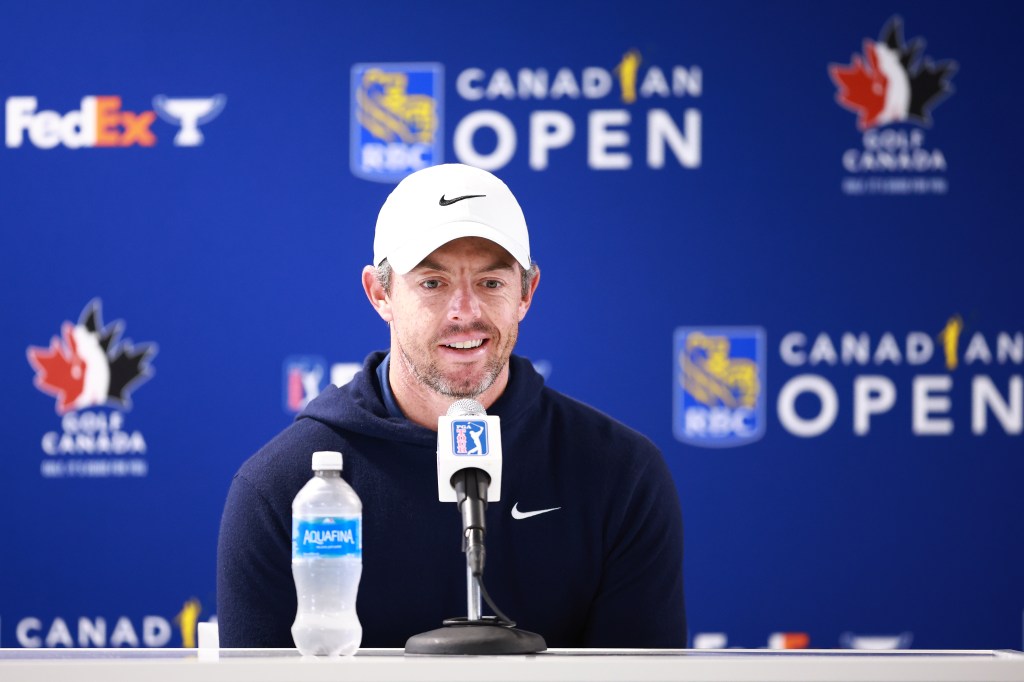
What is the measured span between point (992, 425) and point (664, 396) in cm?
89

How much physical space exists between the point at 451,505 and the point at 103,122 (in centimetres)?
205

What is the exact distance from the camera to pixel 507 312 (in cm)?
199

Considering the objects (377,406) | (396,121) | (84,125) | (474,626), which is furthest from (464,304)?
(84,125)

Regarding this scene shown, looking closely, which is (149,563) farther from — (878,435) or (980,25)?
(980,25)

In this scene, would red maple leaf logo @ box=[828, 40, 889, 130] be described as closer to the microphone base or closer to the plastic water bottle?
the plastic water bottle

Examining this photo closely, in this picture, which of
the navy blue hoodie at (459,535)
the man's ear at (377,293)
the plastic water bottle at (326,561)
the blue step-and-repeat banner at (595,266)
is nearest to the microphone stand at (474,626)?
the plastic water bottle at (326,561)

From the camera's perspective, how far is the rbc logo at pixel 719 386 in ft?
11.3

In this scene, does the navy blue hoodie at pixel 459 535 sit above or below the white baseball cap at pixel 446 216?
below

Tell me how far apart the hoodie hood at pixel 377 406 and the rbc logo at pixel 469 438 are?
1.83 ft

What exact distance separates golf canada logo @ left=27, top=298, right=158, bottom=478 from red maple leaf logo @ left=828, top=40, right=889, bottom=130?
203cm

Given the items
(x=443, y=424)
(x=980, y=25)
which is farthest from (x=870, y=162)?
(x=443, y=424)

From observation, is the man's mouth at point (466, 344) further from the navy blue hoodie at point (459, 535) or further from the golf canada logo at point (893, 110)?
the golf canada logo at point (893, 110)

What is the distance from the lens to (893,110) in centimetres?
347

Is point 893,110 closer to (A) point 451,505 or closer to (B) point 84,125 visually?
(A) point 451,505
